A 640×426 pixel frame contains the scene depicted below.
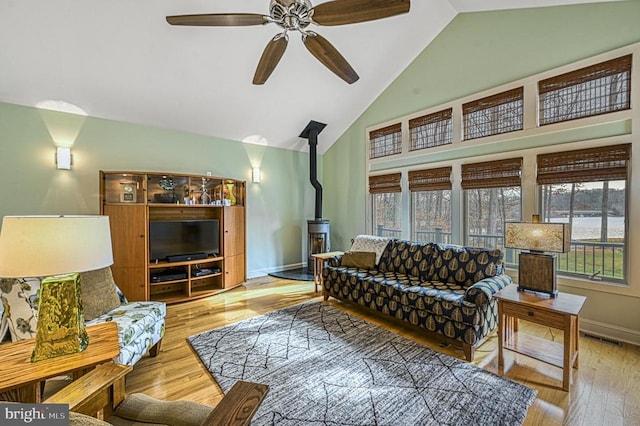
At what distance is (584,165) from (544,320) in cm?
183

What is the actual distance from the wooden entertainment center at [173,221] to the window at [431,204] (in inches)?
115

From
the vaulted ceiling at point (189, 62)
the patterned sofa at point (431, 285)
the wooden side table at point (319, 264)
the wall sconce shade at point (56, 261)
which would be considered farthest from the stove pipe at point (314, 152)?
the wall sconce shade at point (56, 261)

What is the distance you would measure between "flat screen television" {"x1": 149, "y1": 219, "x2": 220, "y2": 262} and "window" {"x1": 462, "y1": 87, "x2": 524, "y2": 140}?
4057 mm

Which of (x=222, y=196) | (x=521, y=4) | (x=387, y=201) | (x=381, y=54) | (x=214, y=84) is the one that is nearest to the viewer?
(x=521, y=4)

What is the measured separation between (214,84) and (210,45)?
0.61 metres

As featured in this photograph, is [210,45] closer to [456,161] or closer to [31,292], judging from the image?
[31,292]

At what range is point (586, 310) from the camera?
2.93 metres

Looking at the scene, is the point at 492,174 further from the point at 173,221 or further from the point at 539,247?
the point at 173,221

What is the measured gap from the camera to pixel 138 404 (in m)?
1.29

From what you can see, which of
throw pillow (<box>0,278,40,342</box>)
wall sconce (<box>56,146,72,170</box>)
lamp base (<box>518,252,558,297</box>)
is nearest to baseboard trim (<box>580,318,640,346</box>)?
lamp base (<box>518,252,558,297</box>)

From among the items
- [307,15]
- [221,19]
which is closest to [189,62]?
[221,19]

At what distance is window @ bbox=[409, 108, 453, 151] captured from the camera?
409cm

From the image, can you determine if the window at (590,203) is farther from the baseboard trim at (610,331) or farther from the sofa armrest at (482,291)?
the sofa armrest at (482,291)

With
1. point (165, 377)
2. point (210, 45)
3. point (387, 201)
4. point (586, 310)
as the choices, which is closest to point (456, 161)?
point (387, 201)
